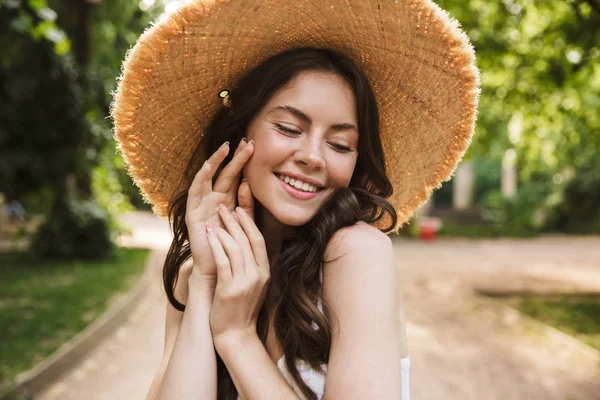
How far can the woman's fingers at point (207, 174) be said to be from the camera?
1.83 m

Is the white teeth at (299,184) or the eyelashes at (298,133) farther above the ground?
the eyelashes at (298,133)

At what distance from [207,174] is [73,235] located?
12.1 meters

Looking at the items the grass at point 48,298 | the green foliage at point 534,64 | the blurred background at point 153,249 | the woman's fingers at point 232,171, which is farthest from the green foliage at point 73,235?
the woman's fingers at point 232,171

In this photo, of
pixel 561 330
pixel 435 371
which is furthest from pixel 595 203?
pixel 435 371

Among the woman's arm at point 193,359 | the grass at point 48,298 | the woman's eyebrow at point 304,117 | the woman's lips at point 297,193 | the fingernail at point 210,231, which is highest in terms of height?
the woman's eyebrow at point 304,117

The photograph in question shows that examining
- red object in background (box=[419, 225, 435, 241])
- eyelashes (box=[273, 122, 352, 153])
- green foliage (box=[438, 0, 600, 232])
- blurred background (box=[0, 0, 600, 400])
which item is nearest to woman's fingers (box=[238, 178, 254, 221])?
eyelashes (box=[273, 122, 352, 153])

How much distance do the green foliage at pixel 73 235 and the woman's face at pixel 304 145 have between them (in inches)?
477

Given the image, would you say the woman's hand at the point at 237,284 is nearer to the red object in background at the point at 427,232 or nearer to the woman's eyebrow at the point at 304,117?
the woman's eyebrow at the point at 304,117

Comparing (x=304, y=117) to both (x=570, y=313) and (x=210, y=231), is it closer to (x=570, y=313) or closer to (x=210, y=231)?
(x=210, y=231)

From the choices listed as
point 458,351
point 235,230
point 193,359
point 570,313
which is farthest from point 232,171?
point 570,313

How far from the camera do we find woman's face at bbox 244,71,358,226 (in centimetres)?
170

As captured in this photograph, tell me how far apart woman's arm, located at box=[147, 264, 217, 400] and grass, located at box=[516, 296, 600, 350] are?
6648 millimetres

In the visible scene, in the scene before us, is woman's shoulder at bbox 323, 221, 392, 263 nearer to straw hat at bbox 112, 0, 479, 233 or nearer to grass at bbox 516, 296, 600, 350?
straw hat at bbox 112, 0, 479, 233

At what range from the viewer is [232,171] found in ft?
5.92
